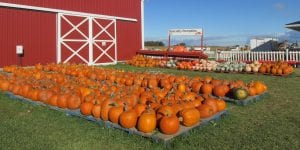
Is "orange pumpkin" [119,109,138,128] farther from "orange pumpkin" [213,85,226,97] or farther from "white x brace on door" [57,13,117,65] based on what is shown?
"white x brace on door" [57,13,117,65]

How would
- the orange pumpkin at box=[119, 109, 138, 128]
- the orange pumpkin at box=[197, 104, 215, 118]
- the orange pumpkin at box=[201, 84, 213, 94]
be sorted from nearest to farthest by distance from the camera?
the orange pumpkin at box=[119, 109, 138, 128]
the orange pumpkin at box=[197, 104, 215, 118]
the orange pumpkin at box=[201, 84, 213, 94]

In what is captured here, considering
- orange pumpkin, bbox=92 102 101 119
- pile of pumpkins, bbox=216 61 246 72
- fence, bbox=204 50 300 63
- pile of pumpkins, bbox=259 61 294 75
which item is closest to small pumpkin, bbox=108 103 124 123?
orange pumpkin, bbox=92 102 101 119

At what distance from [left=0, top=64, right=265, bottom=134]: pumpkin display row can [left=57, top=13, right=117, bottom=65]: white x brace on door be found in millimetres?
7502

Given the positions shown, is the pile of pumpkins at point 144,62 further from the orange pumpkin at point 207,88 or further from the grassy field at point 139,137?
the grassy field at point 139,137

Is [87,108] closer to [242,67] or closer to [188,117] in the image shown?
[188,117]

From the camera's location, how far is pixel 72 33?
704 inches

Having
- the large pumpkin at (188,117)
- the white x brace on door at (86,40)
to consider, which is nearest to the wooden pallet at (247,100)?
the large pumpkin at (188,117)

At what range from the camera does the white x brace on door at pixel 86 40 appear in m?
17.4

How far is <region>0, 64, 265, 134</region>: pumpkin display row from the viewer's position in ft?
18.1

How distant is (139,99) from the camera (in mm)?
6789

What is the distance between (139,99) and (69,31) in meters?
11.9

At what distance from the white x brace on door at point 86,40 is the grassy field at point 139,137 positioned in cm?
1037

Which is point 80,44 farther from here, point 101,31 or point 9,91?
point 9,91

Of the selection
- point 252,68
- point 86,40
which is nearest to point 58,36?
point 86,40
